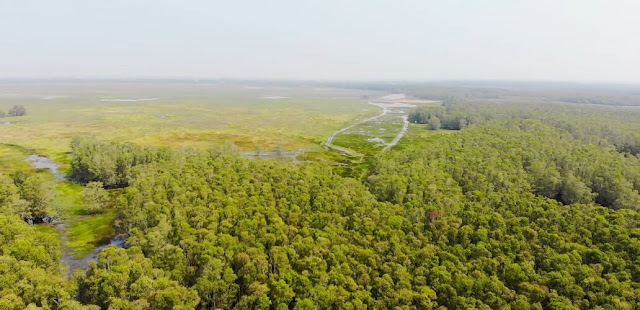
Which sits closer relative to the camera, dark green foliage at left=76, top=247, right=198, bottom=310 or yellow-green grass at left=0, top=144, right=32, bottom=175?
dark green foliage at left=76, top=247, right=198, bottom=310

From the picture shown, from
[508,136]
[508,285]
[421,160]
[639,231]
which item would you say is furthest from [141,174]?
[508,136]

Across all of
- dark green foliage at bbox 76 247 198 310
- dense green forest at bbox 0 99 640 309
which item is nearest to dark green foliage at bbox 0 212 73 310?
dense green forest at bbox 0 99 640 309

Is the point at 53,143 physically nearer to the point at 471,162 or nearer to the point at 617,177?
the point at 471,162

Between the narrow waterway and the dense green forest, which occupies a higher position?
the dense green forest

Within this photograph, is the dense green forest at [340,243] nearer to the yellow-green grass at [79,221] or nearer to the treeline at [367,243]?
the treeline at [367,243]

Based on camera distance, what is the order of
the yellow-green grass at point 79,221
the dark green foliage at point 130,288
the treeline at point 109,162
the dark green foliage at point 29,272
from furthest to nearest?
the treeline at point 109,162 < the yellow-green grass at point 79,221 < the dark green foliage at point 130,288 < the dark green foliage at point 29,272

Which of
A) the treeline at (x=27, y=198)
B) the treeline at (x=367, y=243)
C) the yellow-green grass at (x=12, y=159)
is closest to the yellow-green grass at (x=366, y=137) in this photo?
the treeline at (x=367, y=243)

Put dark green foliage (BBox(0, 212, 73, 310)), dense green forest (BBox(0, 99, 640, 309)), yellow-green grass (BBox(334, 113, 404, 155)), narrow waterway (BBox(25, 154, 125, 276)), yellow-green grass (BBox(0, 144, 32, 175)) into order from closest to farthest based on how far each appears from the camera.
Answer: dark green foliage (BBox(0, 212, 73, 310)) → dense green forest (BBox(0, 99, 640, 309)) → narrow waterway (BBox(25, 154, 125, 276)) → yellow-green grass (BBox(0, 144, 32, 175)) → yellow-green grass (BBox(334, 113, 404, 155))

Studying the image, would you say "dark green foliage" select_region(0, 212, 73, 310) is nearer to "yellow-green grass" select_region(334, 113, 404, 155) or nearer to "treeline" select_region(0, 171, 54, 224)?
"treeline" select_region(0, 171, 54, 224)

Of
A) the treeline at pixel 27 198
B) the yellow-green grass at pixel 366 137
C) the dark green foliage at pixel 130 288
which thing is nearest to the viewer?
the dark green foliage at pixel 130 288
